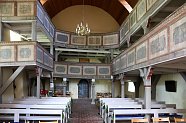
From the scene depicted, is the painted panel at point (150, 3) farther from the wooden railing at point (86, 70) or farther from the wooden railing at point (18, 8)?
the wooden railing at point (86, 70)

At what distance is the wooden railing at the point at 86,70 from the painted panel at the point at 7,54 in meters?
9.32

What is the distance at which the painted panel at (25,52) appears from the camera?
501 inches

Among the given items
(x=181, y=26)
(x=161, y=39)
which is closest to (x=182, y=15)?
(x=181, y=26)

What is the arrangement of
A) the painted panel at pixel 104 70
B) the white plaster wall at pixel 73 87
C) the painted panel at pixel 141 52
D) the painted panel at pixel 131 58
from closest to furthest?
the painted panel at pixel 141 52 < the painted panel at pixel 131 58 < the painted panel at pixel 104 70 < the white plaster wall at pixel 73 87

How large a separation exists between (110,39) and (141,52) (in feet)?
44.7

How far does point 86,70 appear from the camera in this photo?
2245cm

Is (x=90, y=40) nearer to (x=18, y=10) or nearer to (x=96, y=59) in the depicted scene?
(x=96, y=59)

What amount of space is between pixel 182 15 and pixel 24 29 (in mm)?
13123

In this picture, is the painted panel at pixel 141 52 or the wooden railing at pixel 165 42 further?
the painted panel at pixel 141 52

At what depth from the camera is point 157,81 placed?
54.9 feet

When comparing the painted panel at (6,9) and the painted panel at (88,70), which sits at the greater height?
the painted panel at (6,9)

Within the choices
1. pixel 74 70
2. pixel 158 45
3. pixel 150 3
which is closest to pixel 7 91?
pixel 74 70

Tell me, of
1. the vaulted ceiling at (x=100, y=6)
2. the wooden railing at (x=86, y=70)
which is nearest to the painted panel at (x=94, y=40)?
the wooden railing at (x=86, y=70)

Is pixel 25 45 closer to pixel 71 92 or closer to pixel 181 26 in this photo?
pixel 181 26
